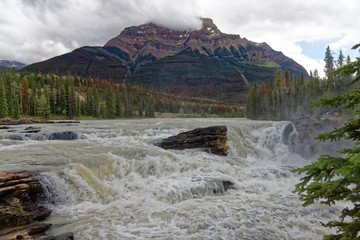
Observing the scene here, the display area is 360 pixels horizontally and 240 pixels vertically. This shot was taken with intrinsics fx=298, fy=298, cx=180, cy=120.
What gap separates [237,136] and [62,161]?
2960 cm

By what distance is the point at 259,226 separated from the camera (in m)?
15.1

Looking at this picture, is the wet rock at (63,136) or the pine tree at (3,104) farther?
the pine tree at (3,104)

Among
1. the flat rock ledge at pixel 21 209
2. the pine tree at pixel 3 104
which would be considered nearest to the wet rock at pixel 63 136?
the flat rock ledge at pixel 21 209

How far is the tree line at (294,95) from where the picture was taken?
109 meters

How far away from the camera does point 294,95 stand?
377ft

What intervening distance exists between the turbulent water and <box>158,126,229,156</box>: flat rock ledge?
98.2 inches

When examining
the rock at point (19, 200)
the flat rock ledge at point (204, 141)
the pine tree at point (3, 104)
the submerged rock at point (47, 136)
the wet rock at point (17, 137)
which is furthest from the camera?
the pine tree at point (3, 104)

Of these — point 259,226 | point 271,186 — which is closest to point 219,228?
point 259,226

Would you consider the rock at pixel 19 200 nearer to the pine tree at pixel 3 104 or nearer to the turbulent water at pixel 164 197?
the turbulent water at pixel 164 197

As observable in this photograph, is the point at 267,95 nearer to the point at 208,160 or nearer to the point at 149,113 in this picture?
the point at 149,113

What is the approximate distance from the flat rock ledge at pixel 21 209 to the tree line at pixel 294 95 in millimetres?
97767

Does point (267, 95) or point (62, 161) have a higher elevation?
point (267, 95)

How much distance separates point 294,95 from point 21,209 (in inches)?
4462

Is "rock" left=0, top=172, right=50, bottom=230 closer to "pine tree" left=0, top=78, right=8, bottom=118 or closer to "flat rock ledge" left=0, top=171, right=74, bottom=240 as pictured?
"flat rock ledge" left=0, top=171, right=74, bottom=240
